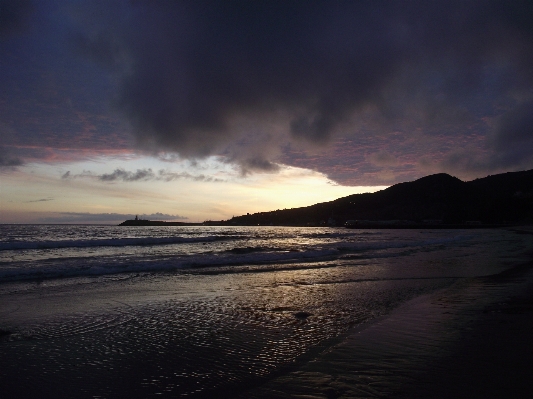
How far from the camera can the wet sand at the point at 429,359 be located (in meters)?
4.13

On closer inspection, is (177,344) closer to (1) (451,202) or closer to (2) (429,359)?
(2) (429,359)

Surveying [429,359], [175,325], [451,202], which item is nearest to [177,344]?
[175,325]

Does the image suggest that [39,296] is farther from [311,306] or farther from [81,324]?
[311,306]

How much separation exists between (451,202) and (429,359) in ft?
594

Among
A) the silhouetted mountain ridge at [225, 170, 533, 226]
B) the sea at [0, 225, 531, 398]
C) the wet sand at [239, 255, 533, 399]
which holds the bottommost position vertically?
the sea at [0, 225, 531, 398]

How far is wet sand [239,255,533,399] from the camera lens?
413cm

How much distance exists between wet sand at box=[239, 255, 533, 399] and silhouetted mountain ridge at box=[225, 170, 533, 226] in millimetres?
150281

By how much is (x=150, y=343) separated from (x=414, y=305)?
6.51 meters

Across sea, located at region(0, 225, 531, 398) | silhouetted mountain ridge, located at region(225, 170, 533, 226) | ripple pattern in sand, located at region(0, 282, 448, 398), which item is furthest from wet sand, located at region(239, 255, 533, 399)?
silhouetted mountain ridge, located at region(225, 170, 533, 226)

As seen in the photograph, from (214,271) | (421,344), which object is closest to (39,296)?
(214,271)

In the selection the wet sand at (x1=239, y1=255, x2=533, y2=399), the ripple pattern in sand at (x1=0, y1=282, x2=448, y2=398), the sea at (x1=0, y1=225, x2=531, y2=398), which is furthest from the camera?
the sea at (x1=0, y1=225, x2=531, y2=398)

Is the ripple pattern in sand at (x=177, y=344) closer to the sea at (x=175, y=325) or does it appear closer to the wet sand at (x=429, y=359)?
the sea at (x=175, y=325)

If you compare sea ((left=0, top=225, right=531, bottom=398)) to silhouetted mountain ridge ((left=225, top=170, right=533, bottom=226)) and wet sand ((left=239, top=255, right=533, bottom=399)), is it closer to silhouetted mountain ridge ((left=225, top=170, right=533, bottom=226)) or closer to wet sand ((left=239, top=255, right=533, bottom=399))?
wet sand ((left=239, top=255, right=533, bottom=399))

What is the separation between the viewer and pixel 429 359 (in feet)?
17.0
